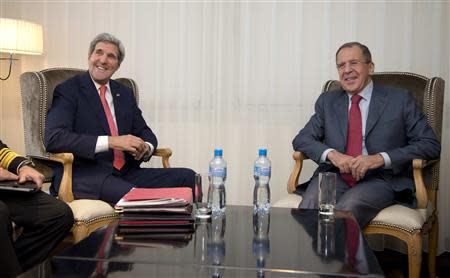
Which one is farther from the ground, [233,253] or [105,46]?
[105,46]

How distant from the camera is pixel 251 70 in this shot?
141 inches

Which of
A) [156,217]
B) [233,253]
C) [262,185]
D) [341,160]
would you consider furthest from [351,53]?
[233,253]

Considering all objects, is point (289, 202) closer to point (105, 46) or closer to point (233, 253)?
point (233, 253)

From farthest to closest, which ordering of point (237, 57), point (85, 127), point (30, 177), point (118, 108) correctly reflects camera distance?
point (237, 57), point (118, 108), point (85, 127), point (30, 177)

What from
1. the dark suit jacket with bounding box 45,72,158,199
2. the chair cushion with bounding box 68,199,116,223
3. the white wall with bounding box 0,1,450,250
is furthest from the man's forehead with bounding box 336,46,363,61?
the chair cushion with bounding box 68,199,116,223

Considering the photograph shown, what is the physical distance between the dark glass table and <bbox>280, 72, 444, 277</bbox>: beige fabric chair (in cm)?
44

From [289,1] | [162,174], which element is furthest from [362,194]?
[289,1]

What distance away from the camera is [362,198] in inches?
94.0

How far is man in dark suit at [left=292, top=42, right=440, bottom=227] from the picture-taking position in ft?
8.38

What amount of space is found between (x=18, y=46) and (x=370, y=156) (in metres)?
2.32

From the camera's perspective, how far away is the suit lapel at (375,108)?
274cm

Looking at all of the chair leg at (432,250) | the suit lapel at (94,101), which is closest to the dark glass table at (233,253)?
the chair leg at (432,250)

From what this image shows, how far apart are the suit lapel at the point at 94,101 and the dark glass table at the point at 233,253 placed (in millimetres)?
1102

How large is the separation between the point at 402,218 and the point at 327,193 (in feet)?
1.39
